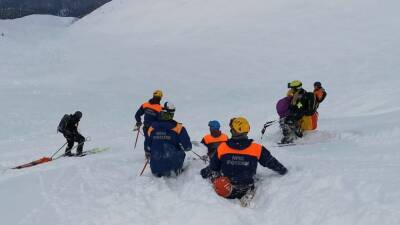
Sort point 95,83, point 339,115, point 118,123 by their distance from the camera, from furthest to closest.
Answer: point 95,83 < point 118,123 < point 339,115

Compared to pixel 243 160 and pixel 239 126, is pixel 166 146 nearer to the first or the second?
pixel 243 160

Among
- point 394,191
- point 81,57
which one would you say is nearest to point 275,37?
point 81,57

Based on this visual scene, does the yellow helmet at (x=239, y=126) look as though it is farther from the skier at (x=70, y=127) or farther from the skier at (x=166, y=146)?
the skier at (x=70, y=127)

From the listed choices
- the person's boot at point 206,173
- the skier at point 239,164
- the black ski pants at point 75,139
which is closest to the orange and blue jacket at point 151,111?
the black ski pants at point 75,139

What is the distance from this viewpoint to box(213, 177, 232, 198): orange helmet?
7.61 meters

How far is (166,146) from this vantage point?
9.23 metres

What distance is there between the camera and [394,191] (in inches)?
239

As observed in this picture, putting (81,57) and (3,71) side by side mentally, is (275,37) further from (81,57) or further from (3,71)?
(3,71)

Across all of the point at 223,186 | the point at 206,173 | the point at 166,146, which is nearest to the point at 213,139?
the point at 166,146

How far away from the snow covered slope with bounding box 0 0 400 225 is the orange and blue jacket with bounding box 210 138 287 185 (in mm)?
275

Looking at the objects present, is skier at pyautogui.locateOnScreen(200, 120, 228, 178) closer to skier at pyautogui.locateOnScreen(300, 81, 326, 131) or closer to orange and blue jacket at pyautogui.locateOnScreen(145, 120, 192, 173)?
orange and blue jacket at pyautogui.locateOnScreen(145, 120, 192, 173)

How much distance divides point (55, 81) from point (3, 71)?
3449 millimetres

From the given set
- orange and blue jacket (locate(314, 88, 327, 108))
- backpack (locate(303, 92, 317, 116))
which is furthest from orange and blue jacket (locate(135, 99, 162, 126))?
orange and blue jacket (locate(314, 88, 327, 108))

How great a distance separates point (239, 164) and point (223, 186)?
40cm
